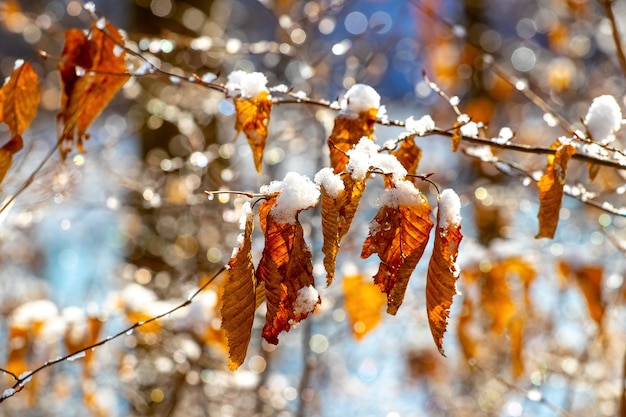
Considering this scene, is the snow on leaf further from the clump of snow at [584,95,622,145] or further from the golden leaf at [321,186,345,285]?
the clump of snow at [584,95,622,145]

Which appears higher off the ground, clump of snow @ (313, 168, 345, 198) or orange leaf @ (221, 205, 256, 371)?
clump of snow @ (313, 168, 345, 198)

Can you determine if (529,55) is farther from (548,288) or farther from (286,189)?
(286,189)

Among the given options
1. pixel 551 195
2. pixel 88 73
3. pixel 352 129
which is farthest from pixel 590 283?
pixel 88 73

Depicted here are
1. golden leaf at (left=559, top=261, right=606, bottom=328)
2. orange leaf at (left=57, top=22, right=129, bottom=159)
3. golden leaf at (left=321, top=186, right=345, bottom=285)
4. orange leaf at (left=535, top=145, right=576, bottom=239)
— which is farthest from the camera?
golden leaf at (left=559, top=261, right=606, bottom=328)

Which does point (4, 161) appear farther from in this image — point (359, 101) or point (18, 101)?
point (359, 101)

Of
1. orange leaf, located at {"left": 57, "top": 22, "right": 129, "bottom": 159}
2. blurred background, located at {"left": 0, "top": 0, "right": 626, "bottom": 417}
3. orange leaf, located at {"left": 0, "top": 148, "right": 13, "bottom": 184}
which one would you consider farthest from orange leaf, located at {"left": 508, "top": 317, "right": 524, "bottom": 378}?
orange leaf, located at {"left": 0, "top": 148, "right": 13, "bottom": 184}
